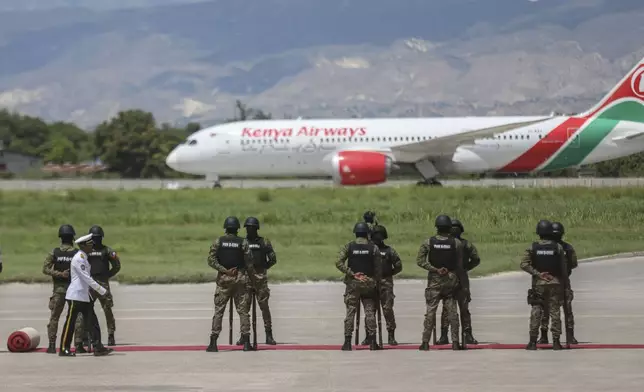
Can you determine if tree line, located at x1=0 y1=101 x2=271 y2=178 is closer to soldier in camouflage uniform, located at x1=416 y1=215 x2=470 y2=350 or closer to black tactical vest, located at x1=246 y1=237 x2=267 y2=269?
black tactical vest, located at x1=246 y1=237 x2=267 y2=269

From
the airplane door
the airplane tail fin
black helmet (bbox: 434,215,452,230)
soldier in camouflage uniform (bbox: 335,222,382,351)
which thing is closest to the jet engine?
the airplane door

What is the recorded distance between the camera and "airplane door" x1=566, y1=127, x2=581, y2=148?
62781 millimetres

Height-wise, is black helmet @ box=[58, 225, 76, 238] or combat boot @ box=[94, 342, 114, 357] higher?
black helmet @ box=[58, 225, 76, 238]

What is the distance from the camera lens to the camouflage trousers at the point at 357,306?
19.4 m

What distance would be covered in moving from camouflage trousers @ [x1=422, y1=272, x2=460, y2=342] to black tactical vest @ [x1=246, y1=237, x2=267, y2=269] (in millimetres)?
2614

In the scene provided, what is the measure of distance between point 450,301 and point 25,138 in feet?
458

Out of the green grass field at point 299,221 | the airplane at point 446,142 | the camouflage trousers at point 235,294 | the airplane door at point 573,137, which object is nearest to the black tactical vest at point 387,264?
the camouflage trousers at point 235,294

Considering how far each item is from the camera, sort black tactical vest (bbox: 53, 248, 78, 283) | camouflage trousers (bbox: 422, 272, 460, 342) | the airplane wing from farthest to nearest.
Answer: the airplane wing, black tactical vest (bbox: 53, 248, 78, 283), camouflage trousers (bbox: 422, 272, 460, 342)

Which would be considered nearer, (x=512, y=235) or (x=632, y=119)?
(x=512, y=235)

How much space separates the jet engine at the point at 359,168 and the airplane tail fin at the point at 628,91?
1103cm

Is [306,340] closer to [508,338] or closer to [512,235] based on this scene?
[508,338]

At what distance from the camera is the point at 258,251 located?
2031 cm

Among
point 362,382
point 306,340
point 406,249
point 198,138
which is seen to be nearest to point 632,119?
point 198,138

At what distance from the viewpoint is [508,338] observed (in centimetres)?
2073
